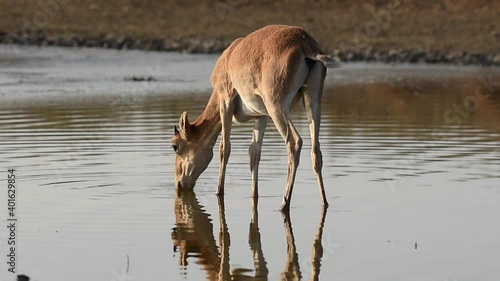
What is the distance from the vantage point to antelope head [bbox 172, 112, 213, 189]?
14.2 m

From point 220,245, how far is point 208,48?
26051 mm

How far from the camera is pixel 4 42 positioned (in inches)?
1484

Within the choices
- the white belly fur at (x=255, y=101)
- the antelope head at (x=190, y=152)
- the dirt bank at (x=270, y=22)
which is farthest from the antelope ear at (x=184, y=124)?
the dirt bank at (x=270, y=22)

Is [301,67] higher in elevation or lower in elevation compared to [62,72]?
higher

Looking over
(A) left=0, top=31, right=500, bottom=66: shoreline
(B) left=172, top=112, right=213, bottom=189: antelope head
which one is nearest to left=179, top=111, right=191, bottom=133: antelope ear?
(B) left=172, top=112, right=213, bottom=189: antelope head

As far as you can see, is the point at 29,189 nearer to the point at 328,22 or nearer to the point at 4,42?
the point at 4,42

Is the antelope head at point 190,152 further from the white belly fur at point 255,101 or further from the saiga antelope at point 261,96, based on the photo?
the white belly fur at point 255,101

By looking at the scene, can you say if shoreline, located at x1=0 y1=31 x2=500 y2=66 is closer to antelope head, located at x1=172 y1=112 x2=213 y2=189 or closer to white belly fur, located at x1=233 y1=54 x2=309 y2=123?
antelope head, located at x1=172 y1=112 x2=213 y2=189

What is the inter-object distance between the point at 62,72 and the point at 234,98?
58.3ft

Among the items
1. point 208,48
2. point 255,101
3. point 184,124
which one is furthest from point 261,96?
point 208,48

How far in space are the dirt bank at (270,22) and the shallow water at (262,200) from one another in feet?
42.2

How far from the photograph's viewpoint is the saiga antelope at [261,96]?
41.0 ft

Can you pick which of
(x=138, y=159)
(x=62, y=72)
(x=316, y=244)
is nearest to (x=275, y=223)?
(x=316, y=244)

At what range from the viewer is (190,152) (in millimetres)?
14320
